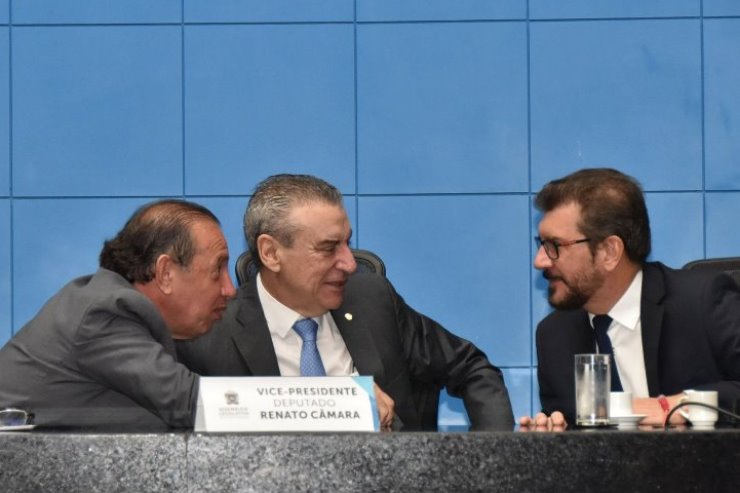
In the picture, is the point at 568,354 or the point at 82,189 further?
the point at 82,189

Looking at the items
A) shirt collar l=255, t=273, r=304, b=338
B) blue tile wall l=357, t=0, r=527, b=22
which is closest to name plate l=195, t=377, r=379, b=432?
shirt collar l=255, t=273, r=304, b=338

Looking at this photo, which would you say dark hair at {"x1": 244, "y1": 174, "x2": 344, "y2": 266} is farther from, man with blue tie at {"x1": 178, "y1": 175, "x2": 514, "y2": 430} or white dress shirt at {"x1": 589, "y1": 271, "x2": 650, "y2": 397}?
white dress shirt at {"x1": 589, "y1": 271, "x2": 650, "y2": 397}

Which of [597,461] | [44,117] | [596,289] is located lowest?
[597,461]

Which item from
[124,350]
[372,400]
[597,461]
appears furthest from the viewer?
[124,350]

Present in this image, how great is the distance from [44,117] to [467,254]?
1.83 meters

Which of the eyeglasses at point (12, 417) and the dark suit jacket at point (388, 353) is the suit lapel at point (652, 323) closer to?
the dark suit jacket at point (388, 353)

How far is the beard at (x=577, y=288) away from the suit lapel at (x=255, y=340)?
75cm

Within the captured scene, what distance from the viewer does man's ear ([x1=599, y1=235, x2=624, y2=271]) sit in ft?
10.0

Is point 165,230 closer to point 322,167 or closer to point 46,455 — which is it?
point 46,455

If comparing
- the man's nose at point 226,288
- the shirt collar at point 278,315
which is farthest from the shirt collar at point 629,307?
the man's nose at point 226,288

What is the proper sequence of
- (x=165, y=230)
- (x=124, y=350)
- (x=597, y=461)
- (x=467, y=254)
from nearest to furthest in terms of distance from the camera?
(x=597, y=461) → (x=124, y=350) → (x=165, y=230) → (x=467, y=254)

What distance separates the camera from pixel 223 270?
2.77 m

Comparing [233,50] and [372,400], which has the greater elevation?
[233,50]

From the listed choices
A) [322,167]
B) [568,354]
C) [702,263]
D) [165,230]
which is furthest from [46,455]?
[322,167]
